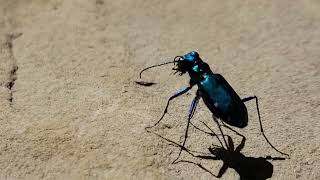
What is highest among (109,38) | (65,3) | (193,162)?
(65,3)

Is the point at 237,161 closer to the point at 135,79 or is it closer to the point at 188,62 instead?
the point at 188,62

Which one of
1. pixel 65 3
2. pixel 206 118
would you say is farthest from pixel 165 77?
pixel 65 3

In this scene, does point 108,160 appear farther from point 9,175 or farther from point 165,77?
point 165,77

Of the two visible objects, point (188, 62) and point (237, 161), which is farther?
point (188, 62)

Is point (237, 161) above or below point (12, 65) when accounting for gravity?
below

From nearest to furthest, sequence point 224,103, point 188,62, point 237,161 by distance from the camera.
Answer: point 224,103
point 237,161
point 188,62

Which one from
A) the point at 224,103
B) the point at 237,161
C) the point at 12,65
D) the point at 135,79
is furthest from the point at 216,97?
the point at 12,65

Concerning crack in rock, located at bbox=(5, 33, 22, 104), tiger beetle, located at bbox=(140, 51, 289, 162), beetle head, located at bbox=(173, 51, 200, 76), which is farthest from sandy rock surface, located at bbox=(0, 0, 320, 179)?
beetle head, located at bbox=(173, 51, 200, 76)

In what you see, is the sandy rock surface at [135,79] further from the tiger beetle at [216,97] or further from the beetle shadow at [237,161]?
the tiger beetle at [216,97]
